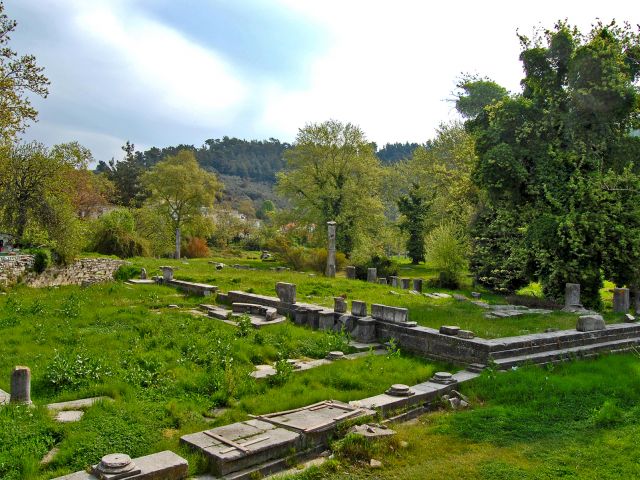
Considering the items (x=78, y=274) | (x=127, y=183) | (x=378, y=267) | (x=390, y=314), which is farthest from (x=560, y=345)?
(x=127, y=183)

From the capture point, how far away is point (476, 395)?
27.7 ft

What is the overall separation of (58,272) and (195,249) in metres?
21.6

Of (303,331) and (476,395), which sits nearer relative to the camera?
(476,395)

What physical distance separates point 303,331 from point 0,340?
613 cm

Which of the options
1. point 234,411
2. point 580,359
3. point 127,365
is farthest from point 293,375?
point 580,359

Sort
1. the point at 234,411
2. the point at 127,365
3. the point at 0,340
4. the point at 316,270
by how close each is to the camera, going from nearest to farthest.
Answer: the point at 234,411
the point at 127,365
the point at 0,340
the point at 316,270

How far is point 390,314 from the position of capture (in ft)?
37.8

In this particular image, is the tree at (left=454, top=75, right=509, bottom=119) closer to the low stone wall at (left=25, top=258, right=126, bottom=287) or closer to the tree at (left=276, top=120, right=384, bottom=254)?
the tree at (left=276, top=120, right=384, bottom=254)

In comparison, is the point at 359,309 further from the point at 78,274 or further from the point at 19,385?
the point at 78,274

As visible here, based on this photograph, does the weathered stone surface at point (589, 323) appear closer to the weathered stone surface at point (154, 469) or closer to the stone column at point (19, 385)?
the weathered stone surface at point (154, 469)

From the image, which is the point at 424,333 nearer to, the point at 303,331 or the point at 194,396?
the point at 303,331

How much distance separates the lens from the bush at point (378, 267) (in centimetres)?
2758

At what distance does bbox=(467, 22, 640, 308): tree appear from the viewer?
56.8ft

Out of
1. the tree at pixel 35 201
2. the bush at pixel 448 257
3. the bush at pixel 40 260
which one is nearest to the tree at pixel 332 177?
the bush at pixel 448 257
